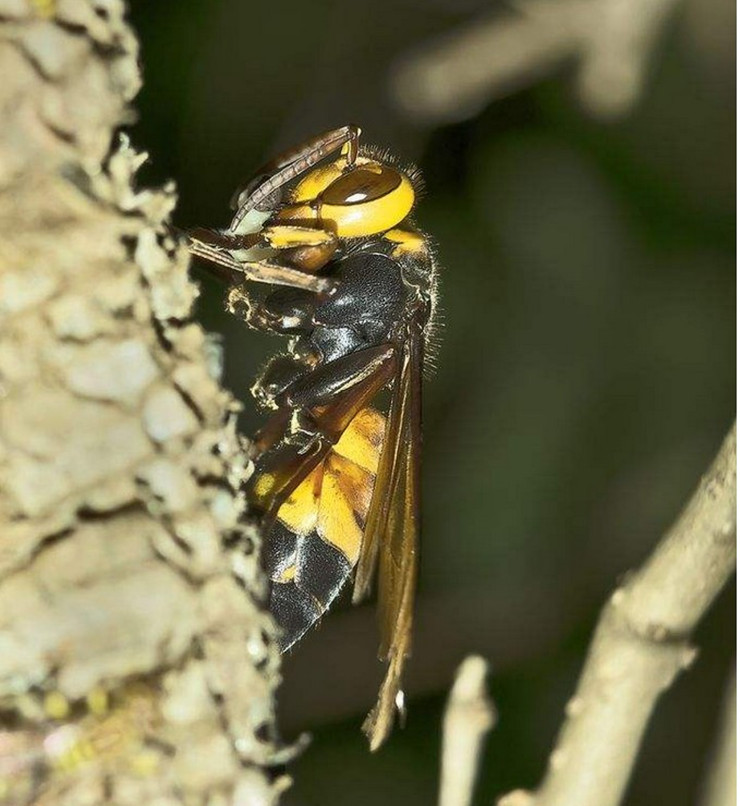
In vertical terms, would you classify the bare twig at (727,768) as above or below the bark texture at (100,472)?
below

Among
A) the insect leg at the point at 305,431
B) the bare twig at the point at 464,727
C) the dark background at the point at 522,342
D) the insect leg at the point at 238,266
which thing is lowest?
the dark background at the point at 522,342

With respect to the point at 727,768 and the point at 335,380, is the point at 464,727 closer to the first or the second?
the point at 335,380

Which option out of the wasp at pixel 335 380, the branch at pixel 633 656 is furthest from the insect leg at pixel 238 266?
the branch at pixel 633 656

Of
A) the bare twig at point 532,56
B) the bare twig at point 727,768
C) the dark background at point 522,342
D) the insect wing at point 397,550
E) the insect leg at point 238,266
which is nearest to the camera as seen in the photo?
the insect leg at point 238,266

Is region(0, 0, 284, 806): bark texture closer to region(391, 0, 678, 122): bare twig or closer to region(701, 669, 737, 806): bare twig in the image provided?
region(701, 669, 737, 806): bare twig

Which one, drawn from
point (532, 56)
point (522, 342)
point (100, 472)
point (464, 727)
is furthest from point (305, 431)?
point (522, 342)

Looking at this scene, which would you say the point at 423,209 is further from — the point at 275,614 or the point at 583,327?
the point at 275,614

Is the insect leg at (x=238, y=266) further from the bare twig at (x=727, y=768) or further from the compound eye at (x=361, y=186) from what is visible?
the bare twig at (x=727, y=768)

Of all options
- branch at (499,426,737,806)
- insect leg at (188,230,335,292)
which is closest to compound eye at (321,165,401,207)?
insect leg at (188,230,335,292)

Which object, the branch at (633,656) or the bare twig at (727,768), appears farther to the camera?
the bare twig at (727,768)
